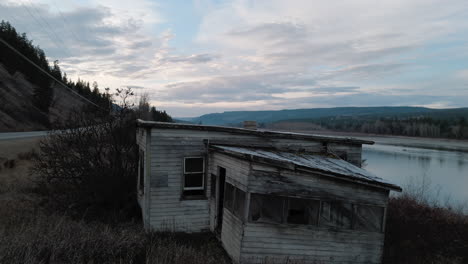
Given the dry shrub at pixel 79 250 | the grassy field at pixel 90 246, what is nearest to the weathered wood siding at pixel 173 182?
the grassy field at pixel 90 246

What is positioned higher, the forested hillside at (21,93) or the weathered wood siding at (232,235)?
the forested hillside at (21,93)

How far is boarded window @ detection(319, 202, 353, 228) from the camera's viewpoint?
29.5 feet

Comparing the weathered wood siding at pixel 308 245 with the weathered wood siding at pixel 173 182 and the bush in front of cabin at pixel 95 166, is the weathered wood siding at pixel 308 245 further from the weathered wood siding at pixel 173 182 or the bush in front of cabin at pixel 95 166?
the bush in front of cabin at pixel 95 166

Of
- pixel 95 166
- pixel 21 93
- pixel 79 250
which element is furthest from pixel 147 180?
pixel 21 93

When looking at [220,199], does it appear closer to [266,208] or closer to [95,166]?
[266,208]

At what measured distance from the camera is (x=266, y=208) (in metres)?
8.73

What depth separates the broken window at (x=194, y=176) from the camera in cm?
1145

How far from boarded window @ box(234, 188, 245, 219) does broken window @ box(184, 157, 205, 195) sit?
2.55m

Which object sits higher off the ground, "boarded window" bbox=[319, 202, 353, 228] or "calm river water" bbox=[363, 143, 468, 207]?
"boarded window" bbox=[319, 202, 353, 228]

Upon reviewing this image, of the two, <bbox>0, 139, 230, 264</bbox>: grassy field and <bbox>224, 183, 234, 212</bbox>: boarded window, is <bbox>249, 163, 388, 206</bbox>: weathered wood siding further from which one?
<bbox>0, 139, 230, 264</bbox>: grassy field

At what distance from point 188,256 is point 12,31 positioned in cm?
5319

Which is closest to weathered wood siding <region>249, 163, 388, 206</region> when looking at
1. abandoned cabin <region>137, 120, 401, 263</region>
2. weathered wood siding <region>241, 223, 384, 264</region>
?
abandoned cabin <region>137, 120, 401, 263</region>

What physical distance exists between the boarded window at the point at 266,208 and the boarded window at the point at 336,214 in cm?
117

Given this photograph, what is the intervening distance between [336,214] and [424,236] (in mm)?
6871
